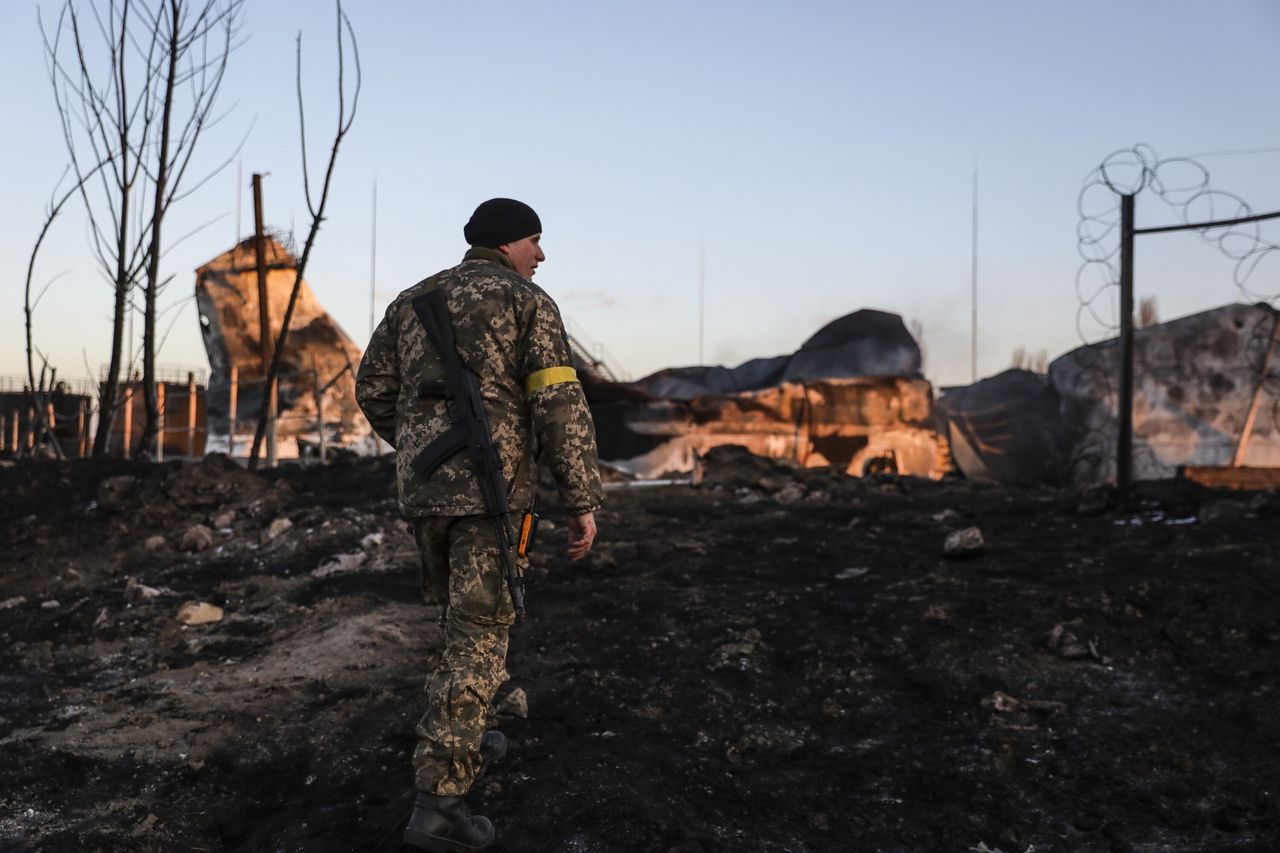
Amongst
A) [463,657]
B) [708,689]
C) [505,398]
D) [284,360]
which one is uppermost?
[284,360]

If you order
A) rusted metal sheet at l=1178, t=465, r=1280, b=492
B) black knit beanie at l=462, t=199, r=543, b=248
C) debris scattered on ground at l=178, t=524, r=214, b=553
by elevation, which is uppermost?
black knit beanie at l=462, t=199, r=543, b=248

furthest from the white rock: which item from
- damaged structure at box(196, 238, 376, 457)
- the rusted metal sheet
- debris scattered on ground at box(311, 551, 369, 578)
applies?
damaged structure at box(196, 238, 376, 457)

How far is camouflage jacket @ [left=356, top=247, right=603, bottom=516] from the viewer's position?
278 centimetres

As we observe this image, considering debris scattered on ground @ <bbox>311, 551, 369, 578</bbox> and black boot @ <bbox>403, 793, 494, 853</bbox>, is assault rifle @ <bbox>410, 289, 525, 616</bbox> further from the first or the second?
debris scattered on ground @ <bbox>311, 551, 369, 578</bbox>

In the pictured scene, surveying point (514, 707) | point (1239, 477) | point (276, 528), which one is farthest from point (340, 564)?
point (1239, 477)

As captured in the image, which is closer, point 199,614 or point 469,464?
point 469,464

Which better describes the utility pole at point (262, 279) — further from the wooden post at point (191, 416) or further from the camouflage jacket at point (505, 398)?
the camouflage jacket at point (505, 398)

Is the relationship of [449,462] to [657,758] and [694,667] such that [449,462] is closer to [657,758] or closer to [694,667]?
[657,758]

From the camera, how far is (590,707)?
13.3 feet

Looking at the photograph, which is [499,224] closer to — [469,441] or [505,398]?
[505,398]

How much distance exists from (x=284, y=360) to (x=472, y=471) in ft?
81.5

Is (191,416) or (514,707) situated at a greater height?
(191,416)

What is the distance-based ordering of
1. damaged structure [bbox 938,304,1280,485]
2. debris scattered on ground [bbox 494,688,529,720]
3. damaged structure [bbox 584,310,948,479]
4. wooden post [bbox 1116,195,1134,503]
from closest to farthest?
debris scattered on ground [bbox 494,688,529,720] < wooden post [bbox 1116,195,1134,503] < damaged structure [bbox 938,304,1280,485] < damaged structure [bbox 584,310,948,479]

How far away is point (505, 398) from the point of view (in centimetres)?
286
